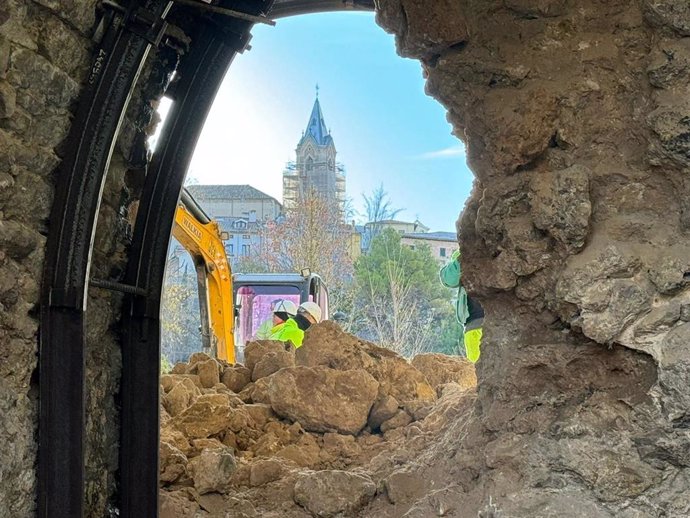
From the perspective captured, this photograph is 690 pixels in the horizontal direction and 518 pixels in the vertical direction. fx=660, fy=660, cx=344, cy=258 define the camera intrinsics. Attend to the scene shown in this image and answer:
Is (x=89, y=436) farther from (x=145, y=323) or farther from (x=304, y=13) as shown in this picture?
(x=304, y=13)

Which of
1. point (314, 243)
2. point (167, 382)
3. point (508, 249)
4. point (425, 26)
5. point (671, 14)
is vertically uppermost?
point (314, 243)

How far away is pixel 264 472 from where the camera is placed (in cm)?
262

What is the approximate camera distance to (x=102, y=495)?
2211 millimetres

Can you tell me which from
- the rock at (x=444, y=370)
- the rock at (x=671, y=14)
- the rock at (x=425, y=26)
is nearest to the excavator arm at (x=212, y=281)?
the rock at (x=444, y=370)

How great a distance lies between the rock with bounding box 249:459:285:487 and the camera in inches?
103

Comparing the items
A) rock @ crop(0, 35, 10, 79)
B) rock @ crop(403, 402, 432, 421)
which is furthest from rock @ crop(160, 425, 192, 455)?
rock @ crop(0, 35, 10, 79)

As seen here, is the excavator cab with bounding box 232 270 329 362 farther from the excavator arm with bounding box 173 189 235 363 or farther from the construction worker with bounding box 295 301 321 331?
the excavator arm with bounding box 173 189 235 363

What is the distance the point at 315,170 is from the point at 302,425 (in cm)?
1312

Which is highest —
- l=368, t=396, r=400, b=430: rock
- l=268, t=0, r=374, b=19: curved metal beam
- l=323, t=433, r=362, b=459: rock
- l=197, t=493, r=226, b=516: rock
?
l=268, t=0, r=374, b=19: curved metal beam

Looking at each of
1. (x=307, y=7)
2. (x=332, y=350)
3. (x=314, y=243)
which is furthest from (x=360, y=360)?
(x=314, y=243)

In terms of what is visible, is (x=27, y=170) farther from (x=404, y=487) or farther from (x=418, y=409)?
(x=418, y=409)

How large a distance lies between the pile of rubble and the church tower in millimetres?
10292

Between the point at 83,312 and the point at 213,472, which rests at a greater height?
the point at 83,312

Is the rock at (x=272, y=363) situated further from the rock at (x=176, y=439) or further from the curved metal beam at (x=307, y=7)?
the curved metal beam at (x=307, y=7)
